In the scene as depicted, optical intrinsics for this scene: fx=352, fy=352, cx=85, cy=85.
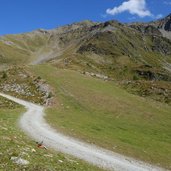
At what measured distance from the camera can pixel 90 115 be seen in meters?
63.5

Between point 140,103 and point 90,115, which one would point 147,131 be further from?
point 140,103

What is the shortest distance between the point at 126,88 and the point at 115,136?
55254 millimetres

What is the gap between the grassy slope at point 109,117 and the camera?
127 ft

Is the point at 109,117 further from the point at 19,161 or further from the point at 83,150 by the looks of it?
the point at 19,161

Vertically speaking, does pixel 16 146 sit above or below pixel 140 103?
below

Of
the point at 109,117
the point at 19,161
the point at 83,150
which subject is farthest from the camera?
the point at 109,117

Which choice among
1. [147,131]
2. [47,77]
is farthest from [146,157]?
[47,77]

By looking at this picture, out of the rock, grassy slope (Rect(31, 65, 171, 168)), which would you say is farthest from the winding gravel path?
the rock

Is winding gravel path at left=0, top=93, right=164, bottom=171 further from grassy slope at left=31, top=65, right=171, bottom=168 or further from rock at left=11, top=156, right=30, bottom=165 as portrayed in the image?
rock at left=11, top=156, right=30, bottom=165

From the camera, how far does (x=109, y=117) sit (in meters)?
63.4

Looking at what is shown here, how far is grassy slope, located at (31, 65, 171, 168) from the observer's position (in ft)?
127

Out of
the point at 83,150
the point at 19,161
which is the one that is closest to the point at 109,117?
the point at 83,150

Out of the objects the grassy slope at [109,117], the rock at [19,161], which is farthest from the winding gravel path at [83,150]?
the rock at [19,161]

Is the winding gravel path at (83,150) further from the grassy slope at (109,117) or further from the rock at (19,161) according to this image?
the rock at (19,161)
